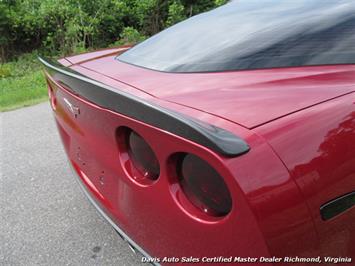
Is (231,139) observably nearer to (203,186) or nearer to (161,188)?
(203,186)

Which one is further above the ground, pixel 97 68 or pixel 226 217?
pixel 97 68

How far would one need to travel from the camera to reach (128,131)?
1.55 m

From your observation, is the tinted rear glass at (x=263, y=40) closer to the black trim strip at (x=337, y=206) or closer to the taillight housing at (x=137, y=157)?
the taillight housing at (x=137, y=157)

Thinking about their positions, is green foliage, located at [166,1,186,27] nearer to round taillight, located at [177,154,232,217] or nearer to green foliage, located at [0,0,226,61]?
green foliage, located at [0,0,226,61]

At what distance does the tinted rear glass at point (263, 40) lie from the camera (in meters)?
1.79

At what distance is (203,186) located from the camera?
1.29 meters

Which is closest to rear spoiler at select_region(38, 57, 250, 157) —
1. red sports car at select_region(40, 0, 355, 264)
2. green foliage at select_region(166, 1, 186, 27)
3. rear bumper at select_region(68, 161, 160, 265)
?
red sports car at select_region(40, 0, 355, 264)

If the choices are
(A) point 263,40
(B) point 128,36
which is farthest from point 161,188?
(B) point 128,36

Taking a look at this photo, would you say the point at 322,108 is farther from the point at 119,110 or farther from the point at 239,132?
the point at 119,110

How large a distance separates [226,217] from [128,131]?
1.88 feet

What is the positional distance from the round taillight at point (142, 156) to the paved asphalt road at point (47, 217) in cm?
89

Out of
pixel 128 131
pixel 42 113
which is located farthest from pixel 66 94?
pixel 42 113

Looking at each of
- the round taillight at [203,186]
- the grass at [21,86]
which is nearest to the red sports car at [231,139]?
the round taillight at [203,186]

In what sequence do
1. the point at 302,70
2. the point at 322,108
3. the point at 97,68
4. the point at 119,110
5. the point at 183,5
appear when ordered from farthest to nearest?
1. the point at 183,5
2. the point at 97,68
3. the point at 302,70
4. the point at 119,110
5. the point at 322,108
